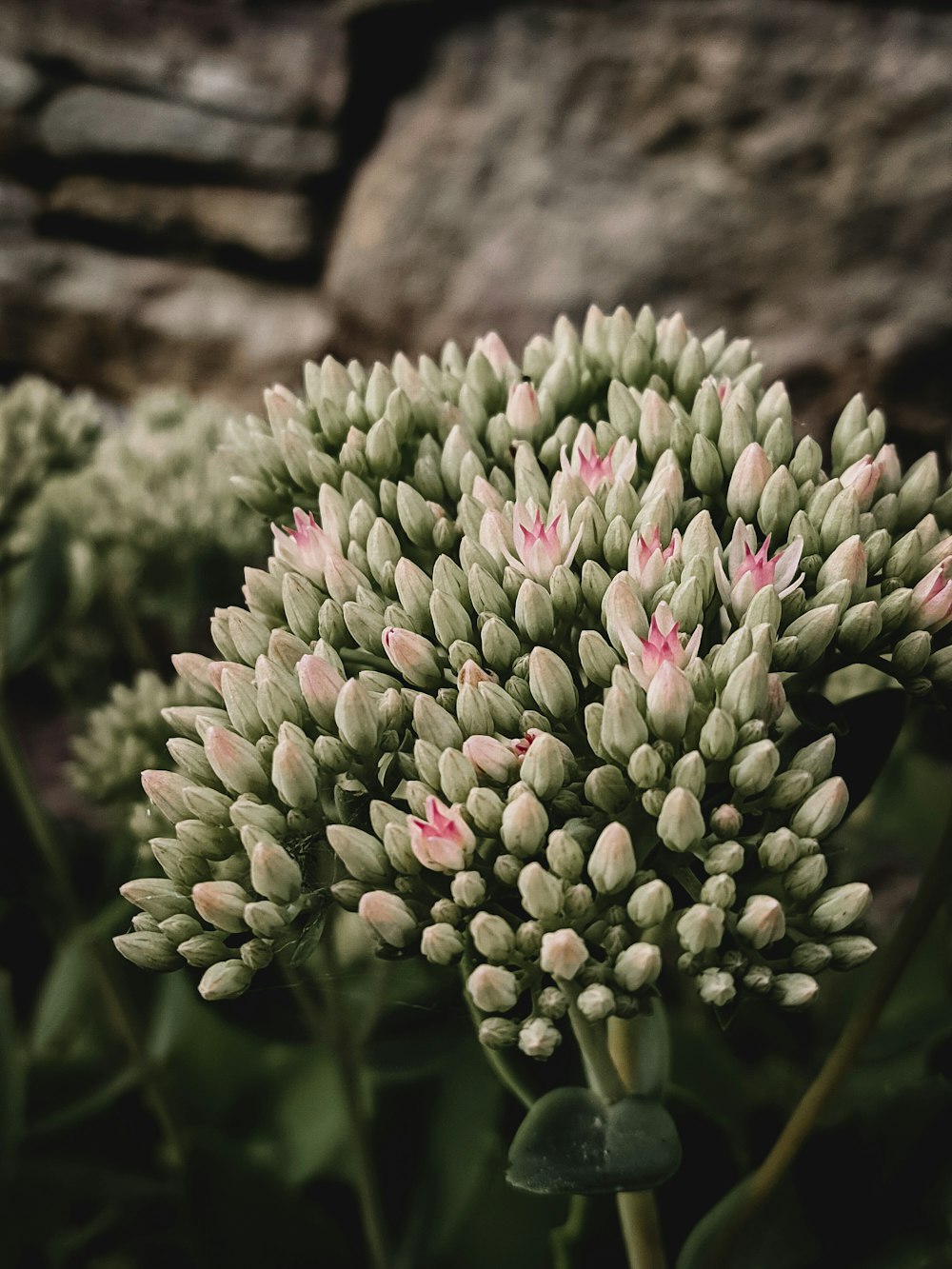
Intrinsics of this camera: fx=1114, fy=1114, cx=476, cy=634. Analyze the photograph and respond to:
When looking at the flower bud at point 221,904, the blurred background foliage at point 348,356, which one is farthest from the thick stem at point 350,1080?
the flower bud at point 221,904

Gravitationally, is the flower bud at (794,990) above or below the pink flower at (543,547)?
below

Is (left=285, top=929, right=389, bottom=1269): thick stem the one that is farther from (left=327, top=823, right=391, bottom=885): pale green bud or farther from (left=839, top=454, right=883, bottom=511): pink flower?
(left=839, top=454, right=883, bottom=511): pink flower

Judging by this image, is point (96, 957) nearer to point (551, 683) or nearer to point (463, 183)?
point (551, 683)

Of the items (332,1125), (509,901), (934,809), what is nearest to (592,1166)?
(509,901)

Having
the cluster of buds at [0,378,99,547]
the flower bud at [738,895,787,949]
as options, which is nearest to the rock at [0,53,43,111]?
the cluster of buds at [0,378,99,547]

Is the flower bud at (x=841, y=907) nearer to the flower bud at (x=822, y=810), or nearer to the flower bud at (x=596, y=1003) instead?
the flower bud at (x=822, y=810)
